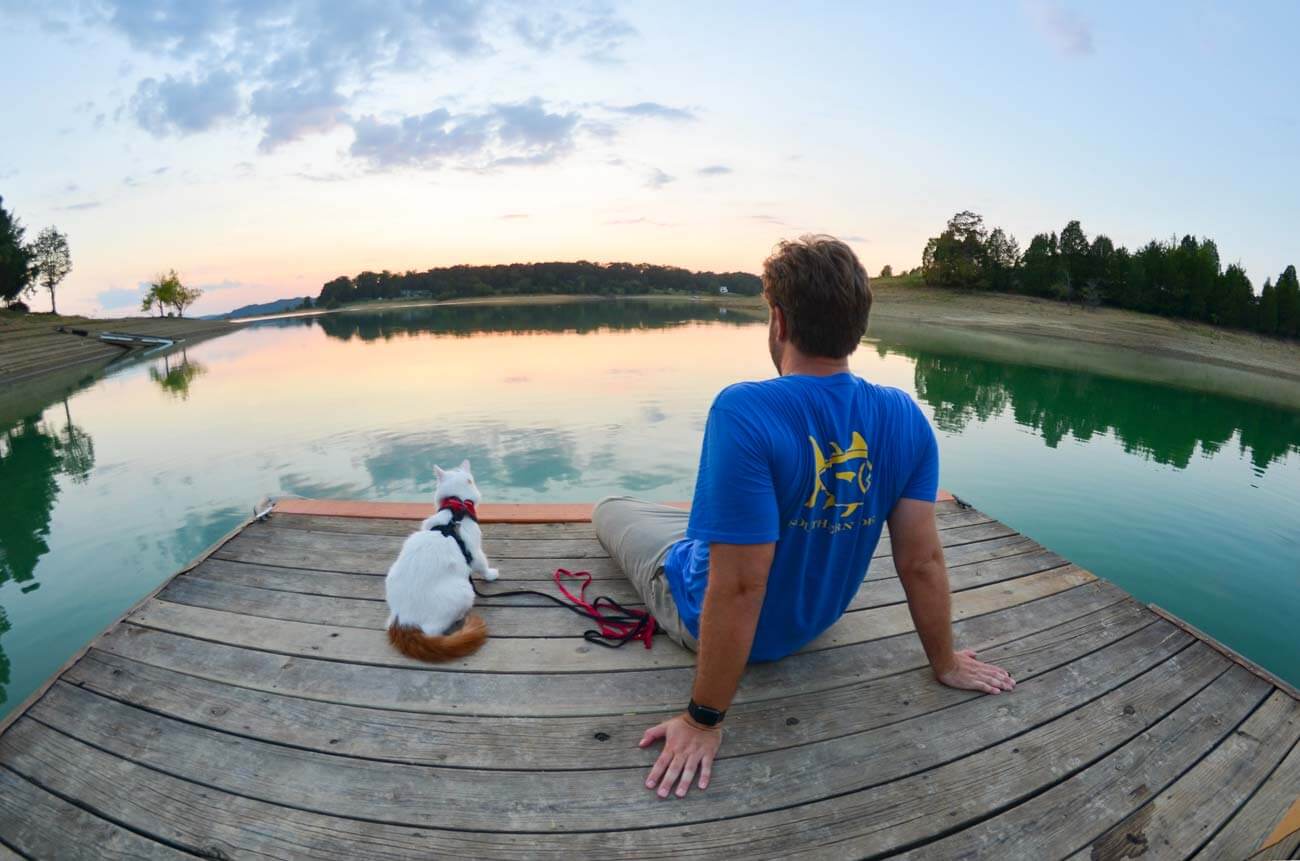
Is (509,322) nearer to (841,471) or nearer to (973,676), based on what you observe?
(973,676)

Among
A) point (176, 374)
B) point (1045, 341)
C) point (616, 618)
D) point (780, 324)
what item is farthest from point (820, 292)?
point (1045, 341)

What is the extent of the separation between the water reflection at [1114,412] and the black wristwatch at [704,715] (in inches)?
430

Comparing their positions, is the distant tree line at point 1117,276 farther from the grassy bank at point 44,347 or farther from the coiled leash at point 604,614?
the grassy bank at point 44,347

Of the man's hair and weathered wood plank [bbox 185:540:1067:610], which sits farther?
weathered wood plank [bbox 185:540:1067:610]

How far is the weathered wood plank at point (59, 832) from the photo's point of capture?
184 cm

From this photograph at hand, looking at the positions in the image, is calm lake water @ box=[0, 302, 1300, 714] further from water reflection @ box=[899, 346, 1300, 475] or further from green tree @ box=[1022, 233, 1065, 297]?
green tree @ box=[1022, 233, 1065, 297]

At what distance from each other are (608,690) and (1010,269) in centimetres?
6070

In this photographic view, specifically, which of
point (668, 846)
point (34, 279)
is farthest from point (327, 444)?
point (34, 279)

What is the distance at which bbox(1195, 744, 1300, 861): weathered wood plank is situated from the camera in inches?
74.0

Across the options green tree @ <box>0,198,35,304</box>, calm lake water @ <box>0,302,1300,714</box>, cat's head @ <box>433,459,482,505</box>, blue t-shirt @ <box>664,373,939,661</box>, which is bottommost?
calm lake water @ <box>0,302,1300,714</box>

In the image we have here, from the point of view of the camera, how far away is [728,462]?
6.14 ft

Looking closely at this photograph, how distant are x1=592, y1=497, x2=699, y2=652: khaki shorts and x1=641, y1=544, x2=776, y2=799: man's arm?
0.62 metres

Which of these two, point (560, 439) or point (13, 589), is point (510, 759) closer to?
point (13, 589)

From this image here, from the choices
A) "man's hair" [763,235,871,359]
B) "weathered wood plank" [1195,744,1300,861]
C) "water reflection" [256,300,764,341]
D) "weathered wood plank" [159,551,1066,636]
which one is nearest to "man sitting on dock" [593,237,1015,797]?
"man's hair" [763,235,871,359]
